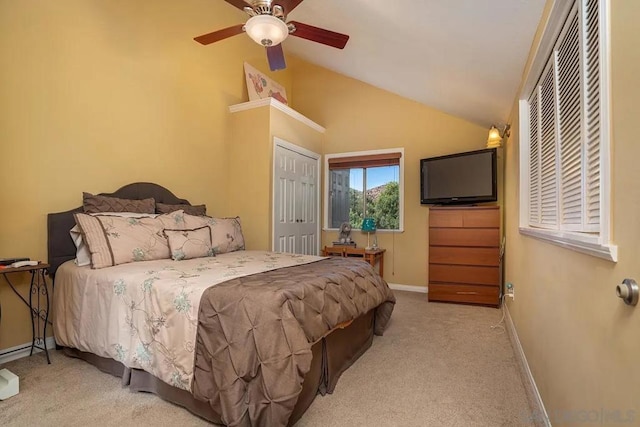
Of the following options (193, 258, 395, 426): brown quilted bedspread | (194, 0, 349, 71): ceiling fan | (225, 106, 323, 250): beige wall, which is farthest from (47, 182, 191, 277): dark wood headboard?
(194, 0, 349, 71): ceiling fan

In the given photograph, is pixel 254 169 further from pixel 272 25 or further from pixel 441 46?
pixel 441 46

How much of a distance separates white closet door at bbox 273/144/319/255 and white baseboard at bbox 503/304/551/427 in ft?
8.77

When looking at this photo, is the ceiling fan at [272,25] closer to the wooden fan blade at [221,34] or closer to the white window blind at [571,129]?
the wooden fan blade at [221,34]

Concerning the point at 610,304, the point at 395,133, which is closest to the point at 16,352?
the point at 610,304

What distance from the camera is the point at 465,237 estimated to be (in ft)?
12.5

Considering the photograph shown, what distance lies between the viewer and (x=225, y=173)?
416 centimetres

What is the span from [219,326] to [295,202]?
309cm

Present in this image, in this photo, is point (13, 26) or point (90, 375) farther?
point (13, 26)

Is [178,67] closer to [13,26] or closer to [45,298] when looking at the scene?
[13,26]

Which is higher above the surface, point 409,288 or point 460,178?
point 460,178

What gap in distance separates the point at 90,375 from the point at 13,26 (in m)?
2.51

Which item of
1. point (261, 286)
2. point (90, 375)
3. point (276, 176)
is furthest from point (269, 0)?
point (90, 375)

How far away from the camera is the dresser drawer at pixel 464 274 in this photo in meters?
3.68

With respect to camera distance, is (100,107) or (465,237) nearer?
(100,107)
